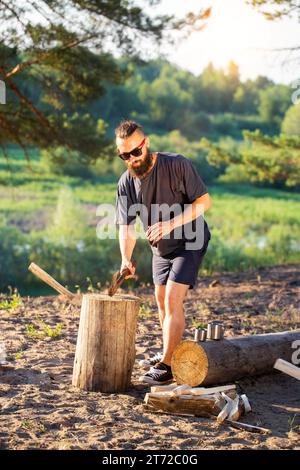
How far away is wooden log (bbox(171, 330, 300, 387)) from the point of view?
18.2 ft

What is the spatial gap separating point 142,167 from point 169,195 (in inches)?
11.4

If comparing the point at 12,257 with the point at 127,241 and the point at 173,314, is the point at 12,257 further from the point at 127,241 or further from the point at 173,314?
the point at 173,314

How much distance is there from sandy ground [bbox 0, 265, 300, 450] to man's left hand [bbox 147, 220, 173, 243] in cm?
117

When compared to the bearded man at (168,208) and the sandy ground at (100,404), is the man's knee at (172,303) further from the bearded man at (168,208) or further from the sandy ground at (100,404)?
the sandy ground at (100,404)

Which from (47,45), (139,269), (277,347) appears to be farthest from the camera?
(139,269)

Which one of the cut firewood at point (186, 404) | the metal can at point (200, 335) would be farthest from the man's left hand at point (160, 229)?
the cut firewood at point (186, 404)

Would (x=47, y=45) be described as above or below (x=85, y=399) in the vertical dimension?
above

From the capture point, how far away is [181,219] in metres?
5.39

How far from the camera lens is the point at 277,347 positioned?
246 inches

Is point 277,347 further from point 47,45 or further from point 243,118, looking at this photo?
point 243,118

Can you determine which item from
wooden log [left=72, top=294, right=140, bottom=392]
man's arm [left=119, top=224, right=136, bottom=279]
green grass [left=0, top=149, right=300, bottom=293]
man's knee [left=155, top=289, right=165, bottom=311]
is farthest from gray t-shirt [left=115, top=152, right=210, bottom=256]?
green grass [left=0, top=149, right=300, bottom=293]

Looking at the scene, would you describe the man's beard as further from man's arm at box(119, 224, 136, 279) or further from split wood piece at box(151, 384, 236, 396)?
split wood piece at box(151, 384, 236, 396)
